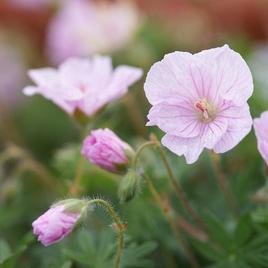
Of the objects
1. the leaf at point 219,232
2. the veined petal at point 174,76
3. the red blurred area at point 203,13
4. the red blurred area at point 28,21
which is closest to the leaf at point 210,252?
the leaf at point 219,232

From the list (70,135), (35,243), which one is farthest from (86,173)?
(70,135)

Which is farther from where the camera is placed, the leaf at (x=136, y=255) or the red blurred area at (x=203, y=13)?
the red blurred area at (x=203, y=13)

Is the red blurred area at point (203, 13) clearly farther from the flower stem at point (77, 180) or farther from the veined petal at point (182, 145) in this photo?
the veined petal at point (182, 145)

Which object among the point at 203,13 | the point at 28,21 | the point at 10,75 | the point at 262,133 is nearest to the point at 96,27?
the point at 10,75

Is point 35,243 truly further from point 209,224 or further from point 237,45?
point 237,45

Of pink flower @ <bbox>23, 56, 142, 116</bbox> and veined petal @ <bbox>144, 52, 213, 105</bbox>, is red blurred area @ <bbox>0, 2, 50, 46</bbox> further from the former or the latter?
veined petal @ <bbox>144, 52, 213, 105</bbox>

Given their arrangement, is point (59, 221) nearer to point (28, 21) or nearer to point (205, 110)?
point (205, 110)
